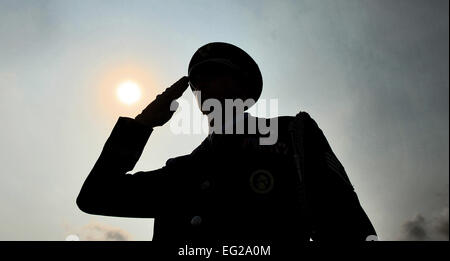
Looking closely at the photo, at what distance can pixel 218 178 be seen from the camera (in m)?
2.88

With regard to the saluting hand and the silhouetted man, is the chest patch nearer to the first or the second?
the silhouetted man

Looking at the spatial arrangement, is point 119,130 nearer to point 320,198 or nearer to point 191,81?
point 191,81

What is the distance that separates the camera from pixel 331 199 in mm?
2402

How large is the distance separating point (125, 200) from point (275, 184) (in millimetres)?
1265

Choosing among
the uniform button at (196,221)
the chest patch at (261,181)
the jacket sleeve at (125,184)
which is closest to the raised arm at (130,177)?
the jacket sleeve at (125,184)

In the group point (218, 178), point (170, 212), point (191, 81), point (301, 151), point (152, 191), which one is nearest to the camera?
point (301, 151)

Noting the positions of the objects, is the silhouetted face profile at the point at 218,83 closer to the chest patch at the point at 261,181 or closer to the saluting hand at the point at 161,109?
the saluting hand at the point at 161,109

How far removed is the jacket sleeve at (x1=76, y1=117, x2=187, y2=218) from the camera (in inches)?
120

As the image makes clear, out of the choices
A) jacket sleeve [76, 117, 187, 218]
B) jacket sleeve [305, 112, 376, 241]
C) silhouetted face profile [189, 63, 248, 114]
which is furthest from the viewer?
silhouetted face profile [189, 63, 248, 114]

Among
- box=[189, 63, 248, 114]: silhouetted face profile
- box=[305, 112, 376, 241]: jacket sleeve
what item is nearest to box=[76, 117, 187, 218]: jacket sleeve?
box=[189, 63, 248, 114]: silhouetted face profile

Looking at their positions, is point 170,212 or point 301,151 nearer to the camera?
point 301,151

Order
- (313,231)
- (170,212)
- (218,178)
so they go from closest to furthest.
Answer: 1. (313,231)
2. (218,178)
3. (170,212)

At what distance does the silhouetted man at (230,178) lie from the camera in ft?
8.05

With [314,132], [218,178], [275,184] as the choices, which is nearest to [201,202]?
[218,178]
